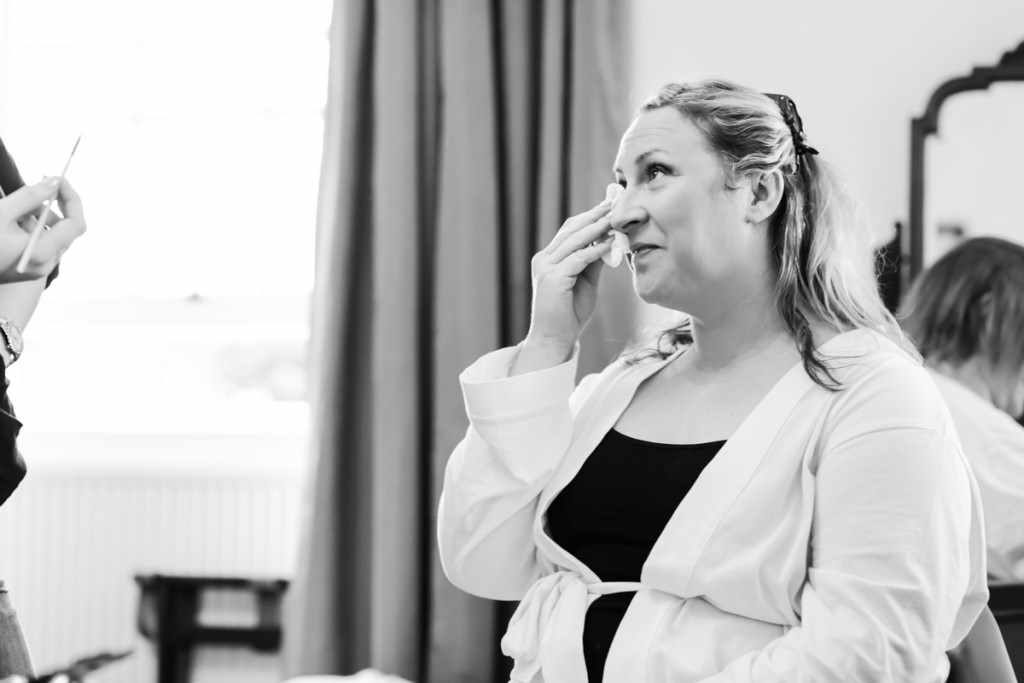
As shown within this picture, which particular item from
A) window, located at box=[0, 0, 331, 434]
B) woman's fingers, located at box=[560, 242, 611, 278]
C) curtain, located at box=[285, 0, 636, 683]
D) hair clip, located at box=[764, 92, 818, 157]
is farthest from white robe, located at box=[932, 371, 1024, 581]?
window, located at box=[0, 0, 331, 434]

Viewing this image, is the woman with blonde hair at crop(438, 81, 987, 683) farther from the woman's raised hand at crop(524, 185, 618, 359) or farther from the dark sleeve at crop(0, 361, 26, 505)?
the dark sleeve at crop(0, 361, 26, 505)

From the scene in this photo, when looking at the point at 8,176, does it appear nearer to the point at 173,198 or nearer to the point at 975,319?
the point at 975,319

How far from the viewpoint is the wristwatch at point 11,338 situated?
1.03m

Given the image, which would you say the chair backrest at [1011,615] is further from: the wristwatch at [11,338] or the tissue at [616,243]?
the wristwatch at [11,338]

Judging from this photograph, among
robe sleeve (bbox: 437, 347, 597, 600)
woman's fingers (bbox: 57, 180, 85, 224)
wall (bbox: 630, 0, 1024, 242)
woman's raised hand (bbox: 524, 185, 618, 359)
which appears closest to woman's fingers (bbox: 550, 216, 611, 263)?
woman's raised hand (bbox: 524, 185, 618, 359)

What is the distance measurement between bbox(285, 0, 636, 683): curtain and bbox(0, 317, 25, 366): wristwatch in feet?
4.65

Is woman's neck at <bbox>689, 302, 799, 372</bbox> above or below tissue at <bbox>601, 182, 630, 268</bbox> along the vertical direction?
below

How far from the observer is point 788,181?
1362mm

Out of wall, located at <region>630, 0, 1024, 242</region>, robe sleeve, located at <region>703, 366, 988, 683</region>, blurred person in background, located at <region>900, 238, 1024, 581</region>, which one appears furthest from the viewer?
wall, located at <region>630, 0, 1024, 242</region>

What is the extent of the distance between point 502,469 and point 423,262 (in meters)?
1.23

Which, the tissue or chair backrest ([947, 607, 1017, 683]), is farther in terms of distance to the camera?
the tissue

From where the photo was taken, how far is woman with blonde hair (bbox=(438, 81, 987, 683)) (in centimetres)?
112

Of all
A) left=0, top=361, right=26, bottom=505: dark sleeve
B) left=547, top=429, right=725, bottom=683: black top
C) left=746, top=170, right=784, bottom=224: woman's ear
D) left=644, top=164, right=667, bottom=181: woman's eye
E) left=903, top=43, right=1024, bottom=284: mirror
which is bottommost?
left=547, top=429, right=725, bottom=683: black top

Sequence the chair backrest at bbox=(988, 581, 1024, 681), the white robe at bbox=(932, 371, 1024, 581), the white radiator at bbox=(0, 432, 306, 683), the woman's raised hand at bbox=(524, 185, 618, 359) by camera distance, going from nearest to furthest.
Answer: the woman's raised hand at bbox=(524, 185, 618, 359) < the chair backrest at bbox=(988, 581, 1024, 681) < the white robe at bbox=(932, 371, 1024, 581) < the white radiator at bbox=(0, 432, 306, 683)
